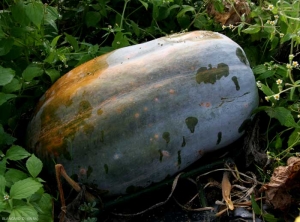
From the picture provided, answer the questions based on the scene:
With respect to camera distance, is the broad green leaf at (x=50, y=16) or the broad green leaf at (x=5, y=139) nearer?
the broad green leaf at (x=5, y=139)

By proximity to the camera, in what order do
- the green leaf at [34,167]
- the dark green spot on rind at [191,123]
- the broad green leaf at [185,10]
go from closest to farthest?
the green leaf at [34,167], the dark green spot on rind at [191,123], the broad green leaf at [185,10]

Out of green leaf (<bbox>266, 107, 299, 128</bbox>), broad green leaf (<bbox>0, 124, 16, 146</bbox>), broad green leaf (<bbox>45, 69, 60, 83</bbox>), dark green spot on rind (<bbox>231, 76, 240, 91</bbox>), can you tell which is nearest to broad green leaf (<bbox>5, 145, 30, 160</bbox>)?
broad green leaf (<bbox>0, 124, 16, 146</bbox>)

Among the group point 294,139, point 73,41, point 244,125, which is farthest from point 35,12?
point 294,139

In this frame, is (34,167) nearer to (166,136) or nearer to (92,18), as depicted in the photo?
(166,136)

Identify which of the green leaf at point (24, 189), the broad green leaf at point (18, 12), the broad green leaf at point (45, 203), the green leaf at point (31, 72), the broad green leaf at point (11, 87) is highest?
the broad green leaf at point (18, 12)

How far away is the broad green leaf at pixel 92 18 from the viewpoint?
2.42m

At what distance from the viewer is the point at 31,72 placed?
6.51 feet

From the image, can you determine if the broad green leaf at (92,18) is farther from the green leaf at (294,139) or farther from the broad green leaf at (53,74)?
the green leaf at (294,139)

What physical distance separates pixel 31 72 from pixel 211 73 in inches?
A: 26.6

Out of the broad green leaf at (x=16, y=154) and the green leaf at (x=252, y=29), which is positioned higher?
the green leaf at (x=252, y=29)

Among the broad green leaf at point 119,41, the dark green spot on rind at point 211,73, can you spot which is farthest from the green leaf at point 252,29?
the broad green leaf at point 119,41

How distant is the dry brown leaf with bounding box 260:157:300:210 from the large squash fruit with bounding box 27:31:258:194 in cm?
28

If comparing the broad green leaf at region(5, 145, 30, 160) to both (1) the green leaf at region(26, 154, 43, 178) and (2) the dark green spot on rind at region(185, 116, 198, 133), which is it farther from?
(2) the dark green spot on rind at region(185, 116, 198, 133)

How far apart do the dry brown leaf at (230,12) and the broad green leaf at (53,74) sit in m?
0.78
